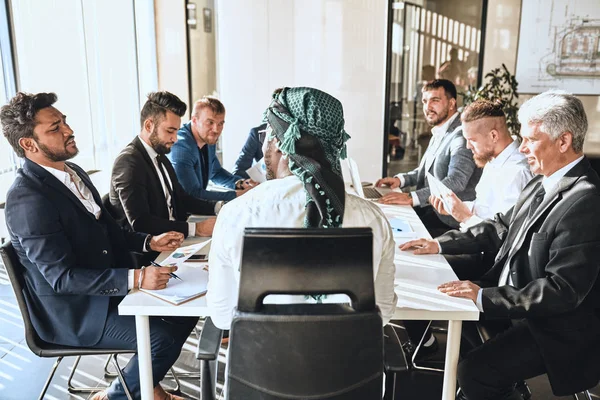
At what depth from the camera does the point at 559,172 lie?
7.15 ft

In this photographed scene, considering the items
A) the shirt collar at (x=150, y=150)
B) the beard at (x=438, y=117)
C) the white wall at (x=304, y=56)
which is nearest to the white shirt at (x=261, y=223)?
the shirt collar at (x=150, y=150)

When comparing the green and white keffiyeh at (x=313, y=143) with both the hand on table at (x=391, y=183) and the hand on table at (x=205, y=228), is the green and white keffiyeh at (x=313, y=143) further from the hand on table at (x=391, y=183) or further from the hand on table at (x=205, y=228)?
the hand on table at (x=391, y=183)

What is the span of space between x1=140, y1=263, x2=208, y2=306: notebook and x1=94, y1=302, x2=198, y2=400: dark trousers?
293 mm

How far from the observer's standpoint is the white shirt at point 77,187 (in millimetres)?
2322

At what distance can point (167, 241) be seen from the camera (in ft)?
8.55

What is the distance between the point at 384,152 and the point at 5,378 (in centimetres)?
433

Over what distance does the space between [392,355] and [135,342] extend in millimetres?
1132

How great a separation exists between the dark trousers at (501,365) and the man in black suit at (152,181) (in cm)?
140

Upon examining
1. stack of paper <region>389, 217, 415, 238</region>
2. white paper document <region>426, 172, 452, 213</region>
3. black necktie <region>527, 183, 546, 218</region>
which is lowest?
stack of paper <region>389, 217, 415, 238</region>

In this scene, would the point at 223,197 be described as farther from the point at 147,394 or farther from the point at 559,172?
the point at 559,172

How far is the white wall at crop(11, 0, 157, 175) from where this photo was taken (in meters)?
4.12

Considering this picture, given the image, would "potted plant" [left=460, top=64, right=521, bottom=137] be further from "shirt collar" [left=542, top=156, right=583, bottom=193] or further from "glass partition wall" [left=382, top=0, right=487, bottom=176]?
"shirt collar" [left=542, top=156, right=583, bottom=193]

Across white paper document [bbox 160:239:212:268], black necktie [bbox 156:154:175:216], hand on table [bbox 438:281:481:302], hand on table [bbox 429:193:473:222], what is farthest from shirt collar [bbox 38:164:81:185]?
hand on table [bbox 429:193:473:222]

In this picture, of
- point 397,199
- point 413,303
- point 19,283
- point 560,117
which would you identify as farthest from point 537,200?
point 19,283
